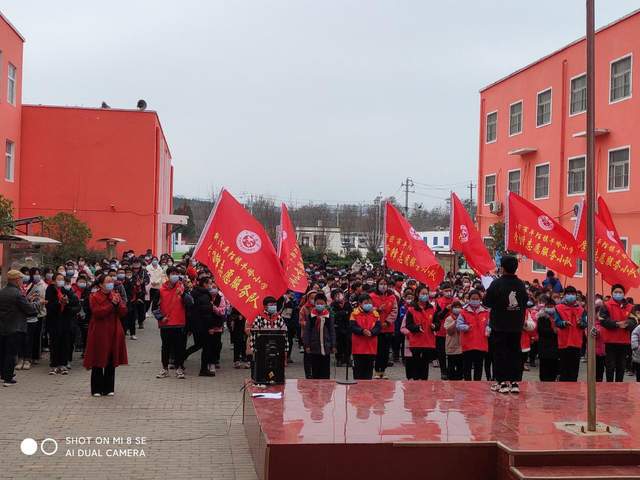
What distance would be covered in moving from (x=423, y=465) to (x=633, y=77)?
21.1 metres

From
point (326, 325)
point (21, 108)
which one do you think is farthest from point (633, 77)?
point (21, 108)

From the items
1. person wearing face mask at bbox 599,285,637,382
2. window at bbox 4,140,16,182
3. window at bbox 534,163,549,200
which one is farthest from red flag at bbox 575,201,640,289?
window at bbox 4,140,16,182

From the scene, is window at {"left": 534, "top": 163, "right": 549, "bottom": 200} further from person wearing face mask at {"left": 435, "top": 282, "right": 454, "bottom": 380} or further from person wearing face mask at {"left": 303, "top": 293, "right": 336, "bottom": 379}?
person wearing face mask at {"left": 303, "top": 293, "right": 336, "bottom": 379}

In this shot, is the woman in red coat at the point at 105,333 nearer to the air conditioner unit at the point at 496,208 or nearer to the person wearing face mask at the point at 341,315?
the person wearing face mask at the point at 341,315

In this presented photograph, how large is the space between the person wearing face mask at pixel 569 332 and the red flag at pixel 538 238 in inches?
44.8

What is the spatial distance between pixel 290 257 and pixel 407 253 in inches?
131

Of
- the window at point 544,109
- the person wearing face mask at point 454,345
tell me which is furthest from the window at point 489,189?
the person wearing face mask at point 454,345

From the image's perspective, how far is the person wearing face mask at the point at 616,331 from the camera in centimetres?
1252

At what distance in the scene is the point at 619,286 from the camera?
13148mm

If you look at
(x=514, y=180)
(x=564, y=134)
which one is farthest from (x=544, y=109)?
(x=514, y=180)

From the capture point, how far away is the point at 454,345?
40.3 feet

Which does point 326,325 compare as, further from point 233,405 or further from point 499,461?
point 499,461

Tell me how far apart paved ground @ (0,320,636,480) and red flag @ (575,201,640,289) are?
14.3ft

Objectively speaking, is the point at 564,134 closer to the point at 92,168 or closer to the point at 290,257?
the point at 290,257
